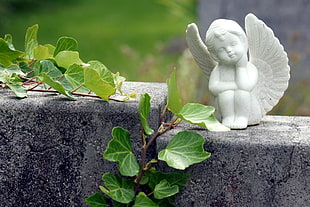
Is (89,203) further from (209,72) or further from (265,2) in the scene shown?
(265,2)

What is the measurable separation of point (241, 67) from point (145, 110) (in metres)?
0.39

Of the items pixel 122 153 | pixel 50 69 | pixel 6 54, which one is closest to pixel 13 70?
pixel 6 54

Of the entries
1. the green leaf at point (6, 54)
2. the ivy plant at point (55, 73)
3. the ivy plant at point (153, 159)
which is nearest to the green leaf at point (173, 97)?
the ivy plant at point (153, 159)

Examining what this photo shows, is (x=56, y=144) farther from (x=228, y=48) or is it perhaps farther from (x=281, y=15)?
(x=281, y=15)

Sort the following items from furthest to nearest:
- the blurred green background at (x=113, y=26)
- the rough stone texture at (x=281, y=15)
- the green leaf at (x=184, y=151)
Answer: the blurred green background at (x=113, y=26)
the rough stone texture at (x=281, y=15)
the green leaf at (x=184, y=151)

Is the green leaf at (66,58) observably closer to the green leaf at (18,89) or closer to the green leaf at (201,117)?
the green leaf at (18,89)

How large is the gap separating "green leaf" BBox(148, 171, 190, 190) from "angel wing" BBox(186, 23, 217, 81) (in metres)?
0.42

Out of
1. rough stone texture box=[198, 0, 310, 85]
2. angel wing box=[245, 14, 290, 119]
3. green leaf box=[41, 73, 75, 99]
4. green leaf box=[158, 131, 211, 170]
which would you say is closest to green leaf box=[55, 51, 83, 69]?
green leaf box=[41, 73, 75, 99]

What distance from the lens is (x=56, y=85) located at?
205 cm

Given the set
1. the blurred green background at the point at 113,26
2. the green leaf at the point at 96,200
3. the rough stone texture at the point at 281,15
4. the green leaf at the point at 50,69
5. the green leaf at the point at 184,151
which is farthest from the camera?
the blurred green background at the point at 113,26

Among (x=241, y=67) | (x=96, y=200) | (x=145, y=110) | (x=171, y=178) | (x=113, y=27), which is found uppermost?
(x=241, y=67)

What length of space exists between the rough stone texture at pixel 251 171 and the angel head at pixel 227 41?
25cm

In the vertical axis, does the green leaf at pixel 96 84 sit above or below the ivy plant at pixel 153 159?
above

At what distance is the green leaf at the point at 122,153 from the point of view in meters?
1.92
